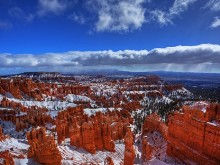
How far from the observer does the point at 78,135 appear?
4947 cm

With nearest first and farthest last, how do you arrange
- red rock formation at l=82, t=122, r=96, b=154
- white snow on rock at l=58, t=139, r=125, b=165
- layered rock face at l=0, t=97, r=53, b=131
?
1. white snow on rock at l=58, t=139, r=125, b=165
2. red rock formation at l=82, t=122, r=96, b=154
3. layered rock face at l=0, t=97, r=53, b=131

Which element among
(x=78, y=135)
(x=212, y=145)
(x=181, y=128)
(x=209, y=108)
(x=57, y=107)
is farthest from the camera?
(x=57, y=107)

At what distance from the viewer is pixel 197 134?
2700 cm

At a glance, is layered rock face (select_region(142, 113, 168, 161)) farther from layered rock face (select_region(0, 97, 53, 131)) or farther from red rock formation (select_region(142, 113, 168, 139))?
layered rock face (select_region(0, 97, 53, 131))

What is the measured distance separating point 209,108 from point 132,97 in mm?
120564

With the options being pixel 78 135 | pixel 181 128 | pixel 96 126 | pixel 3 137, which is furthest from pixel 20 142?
pixel 181 128

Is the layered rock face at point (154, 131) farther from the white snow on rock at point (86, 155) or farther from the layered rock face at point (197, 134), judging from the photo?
the layered rock face at point (197, 134)

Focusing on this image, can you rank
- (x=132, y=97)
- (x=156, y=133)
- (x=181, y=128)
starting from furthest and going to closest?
1. (x=132, y=97)
2. (x=156, y=133)
3. (x=181, y=128)

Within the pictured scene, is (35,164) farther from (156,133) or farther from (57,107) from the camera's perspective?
(57,107)

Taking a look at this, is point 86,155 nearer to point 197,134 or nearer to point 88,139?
point 88,139

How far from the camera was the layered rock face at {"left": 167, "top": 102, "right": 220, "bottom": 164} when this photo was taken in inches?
982

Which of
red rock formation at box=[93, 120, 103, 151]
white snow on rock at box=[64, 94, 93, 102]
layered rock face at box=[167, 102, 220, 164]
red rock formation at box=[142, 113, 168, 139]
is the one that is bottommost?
white snow on rock at box=[64, 94, 93, 102]

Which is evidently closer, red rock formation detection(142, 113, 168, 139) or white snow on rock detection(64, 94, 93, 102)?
red rock formation detection(142, 113, 168, 139)

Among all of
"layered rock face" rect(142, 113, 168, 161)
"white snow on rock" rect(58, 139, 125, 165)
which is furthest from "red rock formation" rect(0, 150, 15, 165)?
"layered rock face" rect(142, 113, 168, 161)
